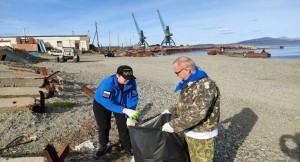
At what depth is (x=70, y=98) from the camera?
902 cm

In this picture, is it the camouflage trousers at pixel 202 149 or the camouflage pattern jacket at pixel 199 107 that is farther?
the camouflage trousers at pixel 202 149

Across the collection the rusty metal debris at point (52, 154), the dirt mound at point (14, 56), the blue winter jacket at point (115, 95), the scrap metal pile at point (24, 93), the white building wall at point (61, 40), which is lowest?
the rusty metal debris at point (52, 154)

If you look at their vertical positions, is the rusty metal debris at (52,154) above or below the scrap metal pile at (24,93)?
below

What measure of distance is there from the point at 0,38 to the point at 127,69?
263 ft

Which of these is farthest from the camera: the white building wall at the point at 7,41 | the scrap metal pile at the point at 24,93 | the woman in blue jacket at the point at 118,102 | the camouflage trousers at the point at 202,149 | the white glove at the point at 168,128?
the white building wall at the point at 7,41

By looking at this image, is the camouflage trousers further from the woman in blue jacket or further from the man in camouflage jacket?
the woman in blue jacket

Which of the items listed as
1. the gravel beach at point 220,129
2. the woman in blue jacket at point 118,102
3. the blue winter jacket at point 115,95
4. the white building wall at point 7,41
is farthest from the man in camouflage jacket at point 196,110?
the white building wall at point 7,41

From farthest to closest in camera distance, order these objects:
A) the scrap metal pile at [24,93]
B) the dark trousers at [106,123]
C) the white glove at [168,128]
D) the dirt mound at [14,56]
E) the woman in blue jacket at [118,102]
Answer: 1. the dirt mound at [14,56]
2. the scrap metal pile at [24,93]
3. the dark trousers at [106,123]
4. the woman in blue jacket at [118,102]
5. the white glove at [168,128]

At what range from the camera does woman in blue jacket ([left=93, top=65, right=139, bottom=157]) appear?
411cm

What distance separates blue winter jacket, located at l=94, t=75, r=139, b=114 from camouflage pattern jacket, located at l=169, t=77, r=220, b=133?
52.9 inches

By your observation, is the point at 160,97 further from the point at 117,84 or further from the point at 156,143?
the point at 156,143

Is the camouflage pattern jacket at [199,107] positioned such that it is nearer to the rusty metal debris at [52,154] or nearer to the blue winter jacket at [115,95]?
the blue winter jacket at [115,95]

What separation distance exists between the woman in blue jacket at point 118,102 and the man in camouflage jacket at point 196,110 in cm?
102

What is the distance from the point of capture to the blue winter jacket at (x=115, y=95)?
424 centimetres
